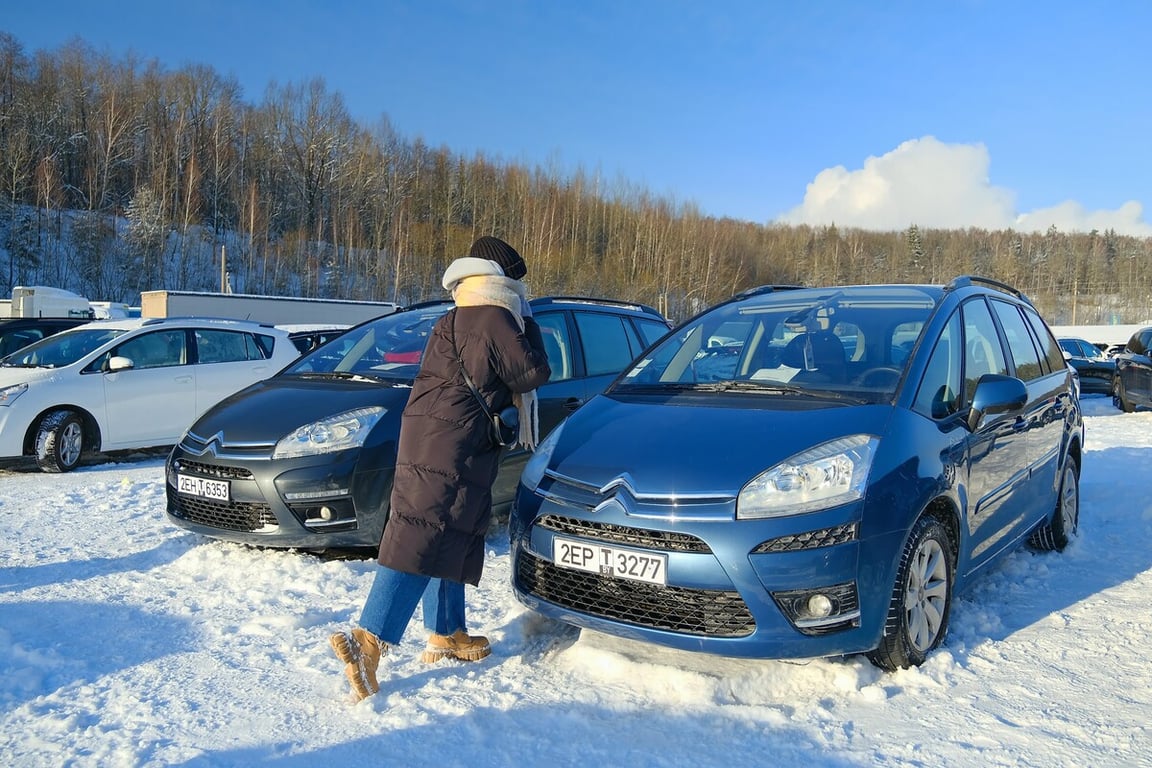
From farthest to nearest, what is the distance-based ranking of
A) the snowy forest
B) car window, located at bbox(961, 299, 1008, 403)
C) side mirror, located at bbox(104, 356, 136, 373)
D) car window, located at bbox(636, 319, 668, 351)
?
the snowy forest → side mirror, located at bbox(104, 356, 136, 373) → car window, located at bbox(636, 319, 668, 351) → car window, located at bbox(961, 299, 1008, 403)

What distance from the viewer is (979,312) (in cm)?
439

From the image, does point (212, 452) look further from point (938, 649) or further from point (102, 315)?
point (102, 315)

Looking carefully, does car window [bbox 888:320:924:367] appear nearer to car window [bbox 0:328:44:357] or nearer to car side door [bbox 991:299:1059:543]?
car side door [bbox 991:299:1059:543]

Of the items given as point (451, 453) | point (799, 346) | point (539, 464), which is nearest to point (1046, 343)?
point (799, 346)

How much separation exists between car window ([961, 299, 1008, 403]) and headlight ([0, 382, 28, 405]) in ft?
26.1

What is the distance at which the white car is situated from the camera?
7758mm

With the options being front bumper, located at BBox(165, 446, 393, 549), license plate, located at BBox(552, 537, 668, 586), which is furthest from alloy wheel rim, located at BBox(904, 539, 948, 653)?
front bumper, located at BBox(165, 446, 393, 549)

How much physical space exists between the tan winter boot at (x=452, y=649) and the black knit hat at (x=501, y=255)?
147 centimetres

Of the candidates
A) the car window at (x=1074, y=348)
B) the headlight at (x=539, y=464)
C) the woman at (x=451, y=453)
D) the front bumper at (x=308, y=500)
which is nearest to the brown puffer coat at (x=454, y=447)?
the woman at (x=451, y=453)

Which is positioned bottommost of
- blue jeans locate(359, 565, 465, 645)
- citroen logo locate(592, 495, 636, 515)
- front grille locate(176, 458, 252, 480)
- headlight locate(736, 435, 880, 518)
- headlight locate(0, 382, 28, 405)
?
blue jeans locate(359, 565, 465, 645)

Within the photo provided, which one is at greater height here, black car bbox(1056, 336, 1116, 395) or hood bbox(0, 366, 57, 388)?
hood bbox(0, 366, 57, 388)

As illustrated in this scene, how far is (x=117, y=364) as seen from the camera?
8.16 meters

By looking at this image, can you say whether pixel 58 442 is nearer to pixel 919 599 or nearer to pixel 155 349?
pixel 155 349

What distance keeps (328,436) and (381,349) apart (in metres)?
1.22
